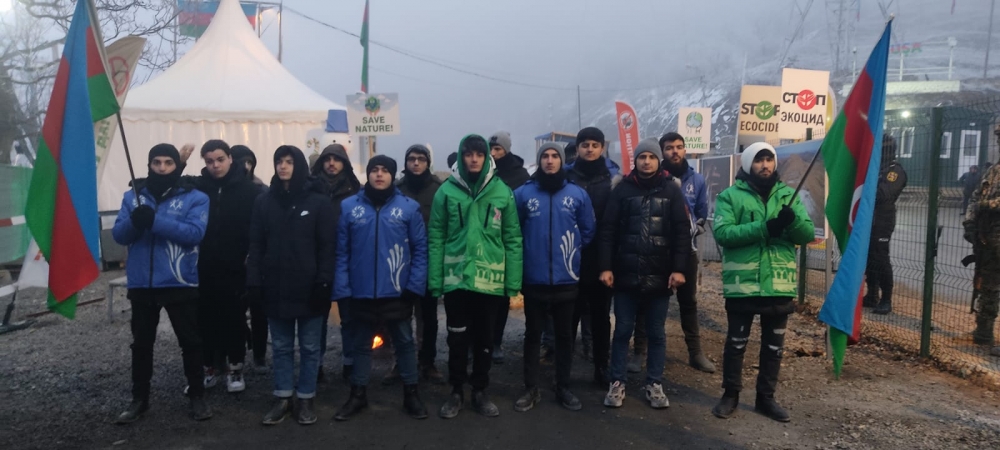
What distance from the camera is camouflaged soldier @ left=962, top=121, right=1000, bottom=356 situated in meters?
6.28

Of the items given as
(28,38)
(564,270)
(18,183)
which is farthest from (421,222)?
(28,38)

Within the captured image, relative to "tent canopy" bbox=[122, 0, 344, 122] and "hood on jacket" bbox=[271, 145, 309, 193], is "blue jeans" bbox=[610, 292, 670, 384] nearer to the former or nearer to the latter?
"hood on jacket" bbox=[271, 145, 309, 193]

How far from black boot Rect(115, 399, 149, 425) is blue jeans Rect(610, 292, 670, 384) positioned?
3401mm

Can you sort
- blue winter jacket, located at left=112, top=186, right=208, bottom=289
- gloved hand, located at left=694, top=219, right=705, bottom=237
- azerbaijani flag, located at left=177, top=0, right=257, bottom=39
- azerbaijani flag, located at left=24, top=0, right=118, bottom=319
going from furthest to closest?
azerbaijani flag, located at left=177, top=0, right=257, bottom=39 → gloved hand, located at left=694, top=219, right=705, bottom=237 → blue winter jacket, located at left=112, top=186, right=208, bottom=289 → azerbaijani flag, located at left=24, top=0, right=118, bottom=319

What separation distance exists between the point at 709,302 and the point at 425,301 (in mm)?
5014

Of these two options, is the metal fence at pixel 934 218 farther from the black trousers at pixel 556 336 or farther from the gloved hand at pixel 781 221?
the black trousers at pixel 556 336

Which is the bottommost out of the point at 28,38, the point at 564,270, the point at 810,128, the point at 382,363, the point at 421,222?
the point at 382,363

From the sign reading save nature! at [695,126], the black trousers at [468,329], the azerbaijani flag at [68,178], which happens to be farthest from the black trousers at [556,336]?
the sign reading save nature! at [695,126]

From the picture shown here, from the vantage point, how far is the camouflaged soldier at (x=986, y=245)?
6281mm

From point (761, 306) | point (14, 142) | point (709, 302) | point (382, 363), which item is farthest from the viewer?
point (14, 142)

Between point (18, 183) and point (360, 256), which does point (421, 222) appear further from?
point (18, 183)

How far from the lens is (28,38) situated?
2202 cm

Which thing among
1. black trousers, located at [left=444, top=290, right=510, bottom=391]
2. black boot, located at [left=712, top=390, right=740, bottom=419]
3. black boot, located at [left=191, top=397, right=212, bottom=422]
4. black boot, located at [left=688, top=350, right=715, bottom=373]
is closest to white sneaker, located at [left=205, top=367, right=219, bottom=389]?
black boot, located at [left=191, top=397, right=212, bottom=422]

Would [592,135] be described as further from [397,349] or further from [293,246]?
[293,246]
